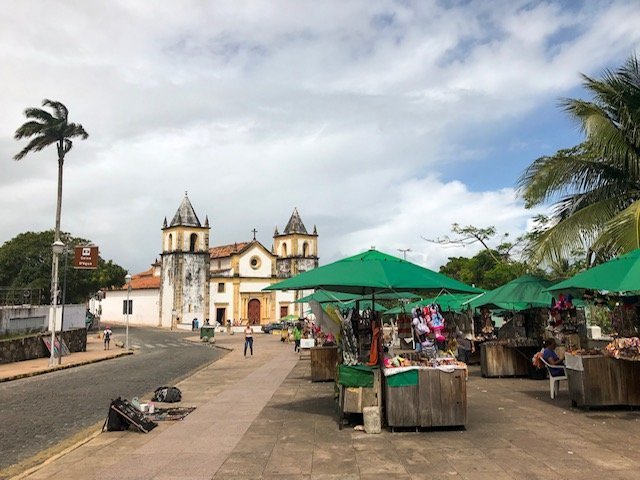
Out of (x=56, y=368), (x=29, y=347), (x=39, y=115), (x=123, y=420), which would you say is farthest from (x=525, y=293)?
(x=39, y=115)

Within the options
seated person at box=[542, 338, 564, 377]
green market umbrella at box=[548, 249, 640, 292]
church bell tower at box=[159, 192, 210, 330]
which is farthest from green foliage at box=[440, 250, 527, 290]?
church bell tower at box=[159, 192, 210, 330]

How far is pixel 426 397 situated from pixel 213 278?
56.1 metres

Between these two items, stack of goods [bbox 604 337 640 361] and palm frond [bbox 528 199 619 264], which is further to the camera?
palm frond [bbox 528 199 619 264]

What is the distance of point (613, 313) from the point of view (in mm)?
9328

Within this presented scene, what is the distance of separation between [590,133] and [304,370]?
1032cm

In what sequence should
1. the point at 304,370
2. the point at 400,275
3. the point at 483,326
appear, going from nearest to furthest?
the point at 400,275
the point at 304,370
the point at 483,326

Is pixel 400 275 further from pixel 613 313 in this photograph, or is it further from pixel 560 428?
pixel 613 313

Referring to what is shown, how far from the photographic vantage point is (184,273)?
60188 mm

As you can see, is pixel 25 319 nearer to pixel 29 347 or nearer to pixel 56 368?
pixel 29 347

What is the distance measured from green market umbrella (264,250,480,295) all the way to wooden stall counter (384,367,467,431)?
1.20 metres

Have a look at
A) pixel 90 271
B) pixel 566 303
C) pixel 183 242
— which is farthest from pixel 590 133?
pixel 183 242

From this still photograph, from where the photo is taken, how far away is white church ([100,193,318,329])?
6019 centimetres

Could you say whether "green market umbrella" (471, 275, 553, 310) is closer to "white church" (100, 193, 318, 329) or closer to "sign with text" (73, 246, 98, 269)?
"sign with text" (73, 246, 98, 269)

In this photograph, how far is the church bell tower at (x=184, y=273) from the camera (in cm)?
5966
